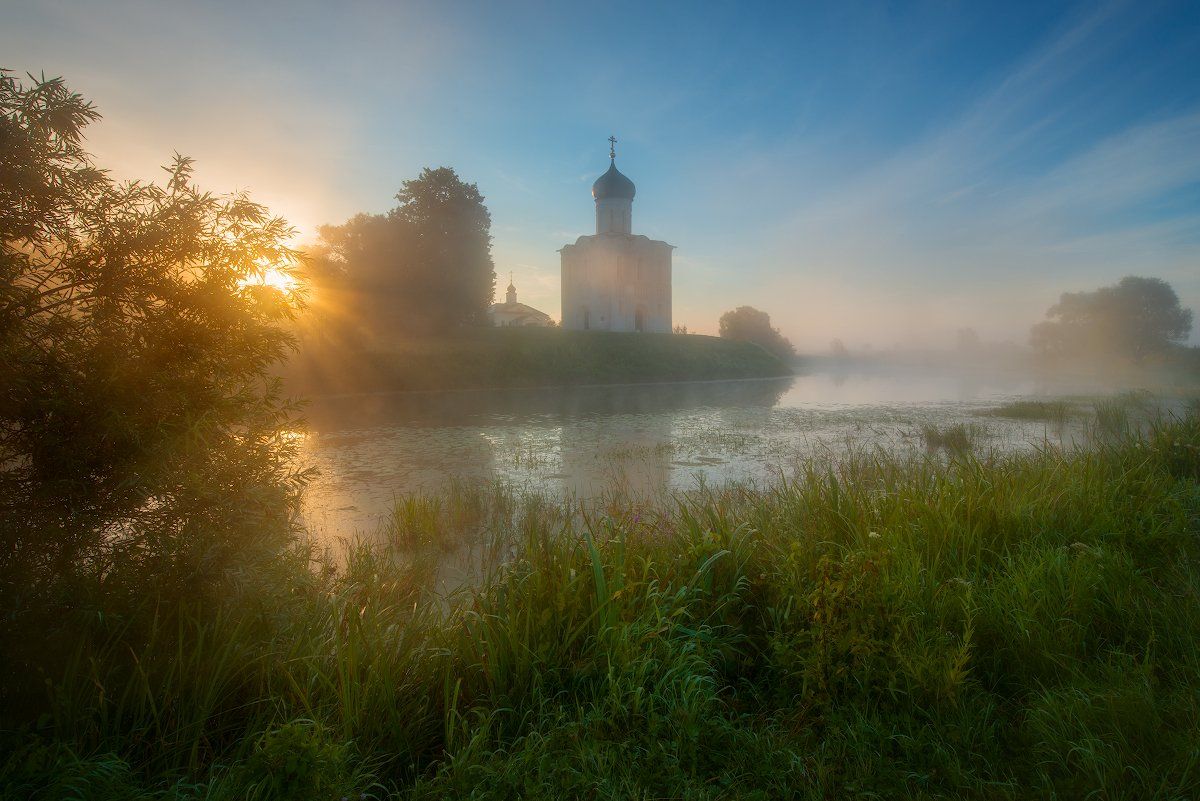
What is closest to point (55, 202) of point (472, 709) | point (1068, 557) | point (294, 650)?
point (294, 650)

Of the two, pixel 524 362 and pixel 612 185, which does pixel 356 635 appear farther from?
pixel 612 185

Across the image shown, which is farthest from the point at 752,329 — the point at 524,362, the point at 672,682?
the point at 672,682

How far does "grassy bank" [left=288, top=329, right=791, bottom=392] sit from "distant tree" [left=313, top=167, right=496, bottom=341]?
204cm

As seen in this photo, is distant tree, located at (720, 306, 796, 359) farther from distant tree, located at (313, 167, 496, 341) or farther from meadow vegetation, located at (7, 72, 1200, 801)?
meadow vegetation, located at (7, 72, 1200, 801)

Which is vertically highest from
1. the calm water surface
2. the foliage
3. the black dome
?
the black dome

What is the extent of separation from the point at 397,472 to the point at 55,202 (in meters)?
7.20

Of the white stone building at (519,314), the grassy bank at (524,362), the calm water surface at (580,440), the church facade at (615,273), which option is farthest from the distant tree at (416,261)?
the white stone building at (519,314)

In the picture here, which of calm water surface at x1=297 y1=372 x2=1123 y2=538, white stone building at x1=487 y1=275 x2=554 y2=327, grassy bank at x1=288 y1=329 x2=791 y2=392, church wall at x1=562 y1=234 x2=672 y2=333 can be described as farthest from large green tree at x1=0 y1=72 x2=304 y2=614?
white stone building at x1=487 y1=275 x2=554 y2=327

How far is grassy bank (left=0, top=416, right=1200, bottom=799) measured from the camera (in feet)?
6.33

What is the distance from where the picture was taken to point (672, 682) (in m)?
2.39

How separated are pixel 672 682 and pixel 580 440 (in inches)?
416

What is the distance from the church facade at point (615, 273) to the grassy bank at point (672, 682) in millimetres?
40555

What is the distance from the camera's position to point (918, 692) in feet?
7.89

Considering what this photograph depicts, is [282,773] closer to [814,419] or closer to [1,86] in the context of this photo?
[1,86]
